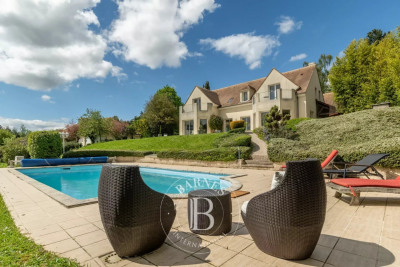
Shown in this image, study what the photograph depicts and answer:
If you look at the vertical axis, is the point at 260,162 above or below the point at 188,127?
below

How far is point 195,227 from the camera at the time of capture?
325 cm

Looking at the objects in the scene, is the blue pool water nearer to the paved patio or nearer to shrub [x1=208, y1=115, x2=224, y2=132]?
the paved patio

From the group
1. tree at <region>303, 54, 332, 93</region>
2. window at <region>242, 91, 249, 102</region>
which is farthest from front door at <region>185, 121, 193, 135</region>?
tree at <region>303, 54, 332, 93</region>

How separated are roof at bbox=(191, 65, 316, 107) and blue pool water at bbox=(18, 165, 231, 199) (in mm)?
16576

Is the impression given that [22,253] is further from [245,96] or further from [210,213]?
[245,96]

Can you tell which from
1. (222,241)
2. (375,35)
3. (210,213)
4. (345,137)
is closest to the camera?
(222,241)

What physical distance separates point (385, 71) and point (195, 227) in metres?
25.4

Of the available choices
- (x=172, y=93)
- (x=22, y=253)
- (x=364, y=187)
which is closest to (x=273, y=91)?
(x=364, y=187)

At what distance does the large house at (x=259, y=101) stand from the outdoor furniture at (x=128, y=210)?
69.4 feet

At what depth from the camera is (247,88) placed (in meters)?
26.5

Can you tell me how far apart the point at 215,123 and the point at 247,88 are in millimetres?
6428

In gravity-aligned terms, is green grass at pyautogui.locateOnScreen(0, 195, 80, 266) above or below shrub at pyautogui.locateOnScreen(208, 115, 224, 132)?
below

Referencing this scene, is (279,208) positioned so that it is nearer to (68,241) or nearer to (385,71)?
(68,241)

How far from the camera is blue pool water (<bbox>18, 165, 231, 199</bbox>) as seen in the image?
30.2ft
